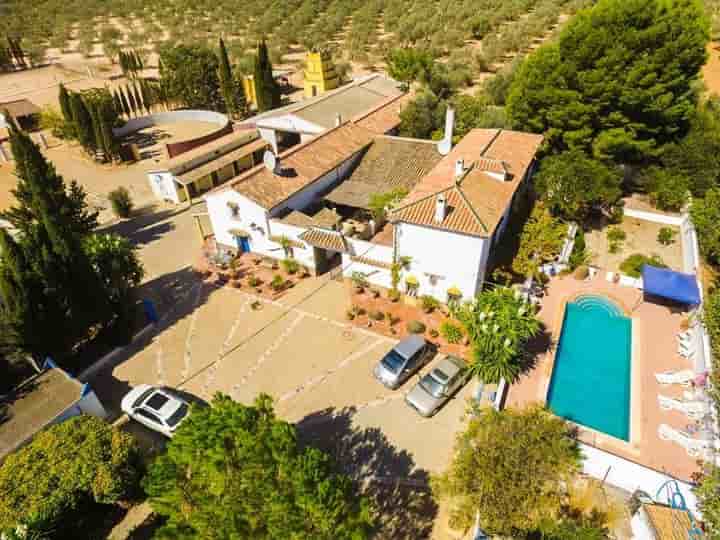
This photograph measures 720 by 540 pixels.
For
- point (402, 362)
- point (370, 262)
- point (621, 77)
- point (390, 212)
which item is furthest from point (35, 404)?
point (621, 77)

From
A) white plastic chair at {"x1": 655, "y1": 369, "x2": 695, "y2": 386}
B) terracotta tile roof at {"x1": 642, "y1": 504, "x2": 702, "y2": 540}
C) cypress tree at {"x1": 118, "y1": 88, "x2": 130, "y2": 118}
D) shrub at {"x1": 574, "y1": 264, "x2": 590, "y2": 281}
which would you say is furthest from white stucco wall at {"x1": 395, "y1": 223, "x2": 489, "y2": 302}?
cypress tree at {"x1": 118, "y1": 88, "x2": 130, "y2": 118}

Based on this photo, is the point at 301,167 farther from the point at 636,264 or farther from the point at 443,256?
the point at 636,264

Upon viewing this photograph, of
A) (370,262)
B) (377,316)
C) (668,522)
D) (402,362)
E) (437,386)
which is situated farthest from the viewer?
(370,262)

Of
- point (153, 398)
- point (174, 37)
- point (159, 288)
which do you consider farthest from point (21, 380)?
point (174, 37)

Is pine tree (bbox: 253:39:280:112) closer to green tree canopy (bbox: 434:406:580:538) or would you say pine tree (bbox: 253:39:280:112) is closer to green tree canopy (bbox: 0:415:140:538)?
green tree canopy (bbox: 0:415:140:538)

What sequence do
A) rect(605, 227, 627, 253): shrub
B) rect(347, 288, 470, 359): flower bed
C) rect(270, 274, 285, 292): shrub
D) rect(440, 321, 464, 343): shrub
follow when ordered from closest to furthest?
rect(440, 321, 464, 343): shrub < rect(347, 288, 470, 359): flower bed < rect(270, 274, 285, 292): shrub < rect(605, 227, 627, 253): shrub

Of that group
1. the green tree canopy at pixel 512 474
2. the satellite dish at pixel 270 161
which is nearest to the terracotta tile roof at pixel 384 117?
the satellite dish at pixel 270 161
